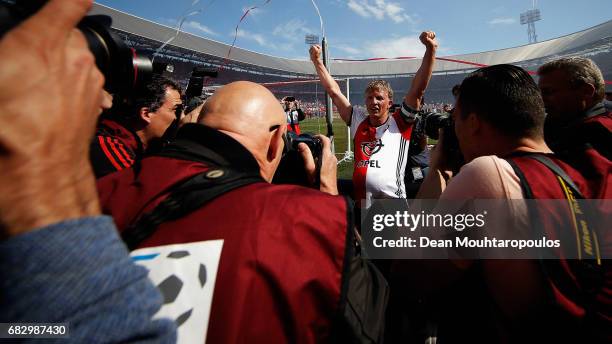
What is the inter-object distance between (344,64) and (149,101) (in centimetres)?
6567

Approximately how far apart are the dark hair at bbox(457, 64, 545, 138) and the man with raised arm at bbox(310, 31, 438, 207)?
57.6 inches

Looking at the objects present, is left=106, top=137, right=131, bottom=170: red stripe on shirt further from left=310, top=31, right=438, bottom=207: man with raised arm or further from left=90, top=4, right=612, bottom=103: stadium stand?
left=90, top=4, right=612, bottom=103: stadium stand

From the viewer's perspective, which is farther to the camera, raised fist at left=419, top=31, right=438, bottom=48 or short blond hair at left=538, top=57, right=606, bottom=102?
raised fist at left=419, top=31, right=438, bottom=48

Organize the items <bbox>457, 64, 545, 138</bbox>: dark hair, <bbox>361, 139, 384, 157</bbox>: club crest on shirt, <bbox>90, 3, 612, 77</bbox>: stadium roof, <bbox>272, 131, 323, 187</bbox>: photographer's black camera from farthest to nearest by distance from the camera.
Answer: <bbox>90, 3, 612, 77</bbox>: stadium roof < <bbox>361, 139, 384, 157</bbox>: club crest on shirt < <bbox>272, 131, 323, 187</bbox>: photographer's black camera < <bbox>457, 64, 545, 138</bbox>: dark hair

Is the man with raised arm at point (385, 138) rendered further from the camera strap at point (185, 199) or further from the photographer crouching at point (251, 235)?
the camera strap at point (185, 199)

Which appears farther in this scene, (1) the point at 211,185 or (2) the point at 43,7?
(1) the point at 211,185

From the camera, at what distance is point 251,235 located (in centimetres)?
79

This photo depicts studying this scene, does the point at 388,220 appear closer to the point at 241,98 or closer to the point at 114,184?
the point at 241,98

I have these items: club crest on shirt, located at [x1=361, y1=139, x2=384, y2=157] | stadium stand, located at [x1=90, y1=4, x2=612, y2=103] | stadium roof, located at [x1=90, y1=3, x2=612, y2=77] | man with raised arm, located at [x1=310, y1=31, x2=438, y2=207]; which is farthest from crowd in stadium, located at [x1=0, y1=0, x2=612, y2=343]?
stadium roof, located at [x1=90, y1=3, x2=612, y2=77]

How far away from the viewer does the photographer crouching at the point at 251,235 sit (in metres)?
0.75

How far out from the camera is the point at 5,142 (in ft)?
1.31

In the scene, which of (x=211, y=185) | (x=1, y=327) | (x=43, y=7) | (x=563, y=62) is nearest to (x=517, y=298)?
(x=211, y=185)

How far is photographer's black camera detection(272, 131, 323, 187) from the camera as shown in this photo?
1801mm

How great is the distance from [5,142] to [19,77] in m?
0.10
